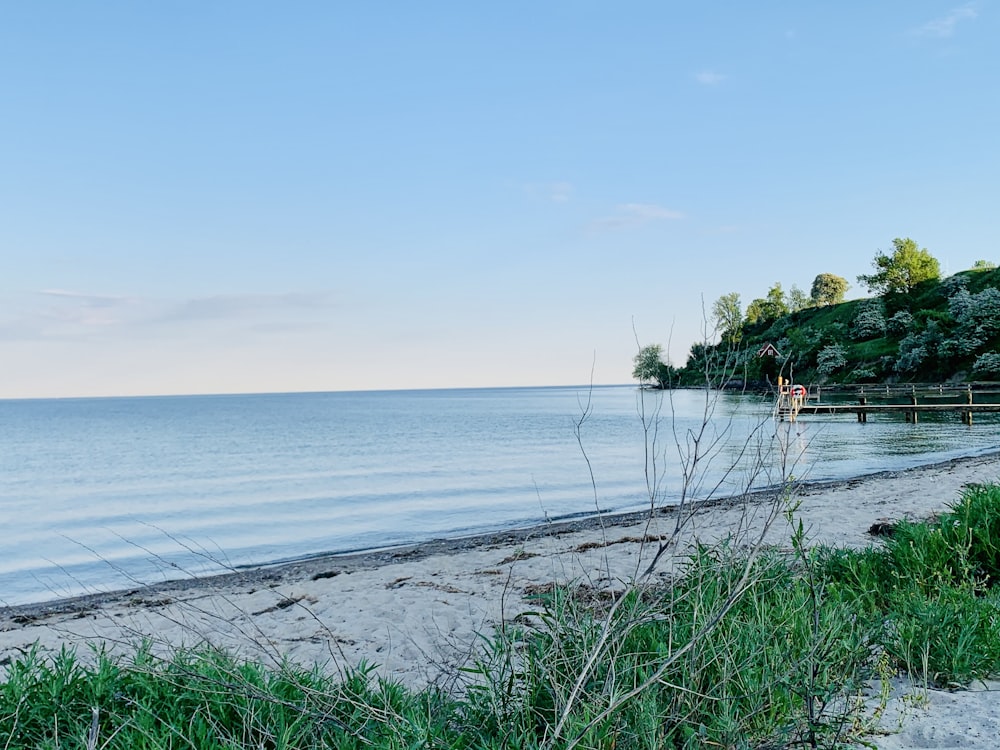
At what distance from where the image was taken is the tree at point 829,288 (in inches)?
5236

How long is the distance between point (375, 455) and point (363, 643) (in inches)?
1212

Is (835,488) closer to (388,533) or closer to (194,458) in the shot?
(388,533)

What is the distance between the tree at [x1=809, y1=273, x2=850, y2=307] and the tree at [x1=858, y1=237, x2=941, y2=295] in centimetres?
3977

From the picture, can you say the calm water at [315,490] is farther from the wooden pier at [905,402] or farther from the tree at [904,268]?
the tree at [904,268]

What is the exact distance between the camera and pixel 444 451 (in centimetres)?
3800

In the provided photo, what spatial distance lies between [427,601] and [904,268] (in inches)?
3784

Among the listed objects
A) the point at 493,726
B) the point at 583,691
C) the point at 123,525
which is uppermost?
the point at 583,691

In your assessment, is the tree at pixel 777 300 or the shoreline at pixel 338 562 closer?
the shoreline at pixel 338 562

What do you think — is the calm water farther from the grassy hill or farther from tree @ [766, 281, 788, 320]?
tree @ [766, 281, 788, 320]

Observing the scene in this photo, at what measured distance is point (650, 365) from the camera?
15.1 feet

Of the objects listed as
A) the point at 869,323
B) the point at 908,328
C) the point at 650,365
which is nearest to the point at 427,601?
the point at 650,365

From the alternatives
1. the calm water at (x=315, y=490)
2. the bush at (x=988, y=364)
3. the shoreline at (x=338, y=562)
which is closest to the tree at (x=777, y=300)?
the bush at (x=988, y=364)

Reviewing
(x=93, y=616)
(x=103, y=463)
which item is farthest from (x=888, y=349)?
(x=93, y=616)

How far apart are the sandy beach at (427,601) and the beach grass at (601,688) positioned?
20 centimetres
